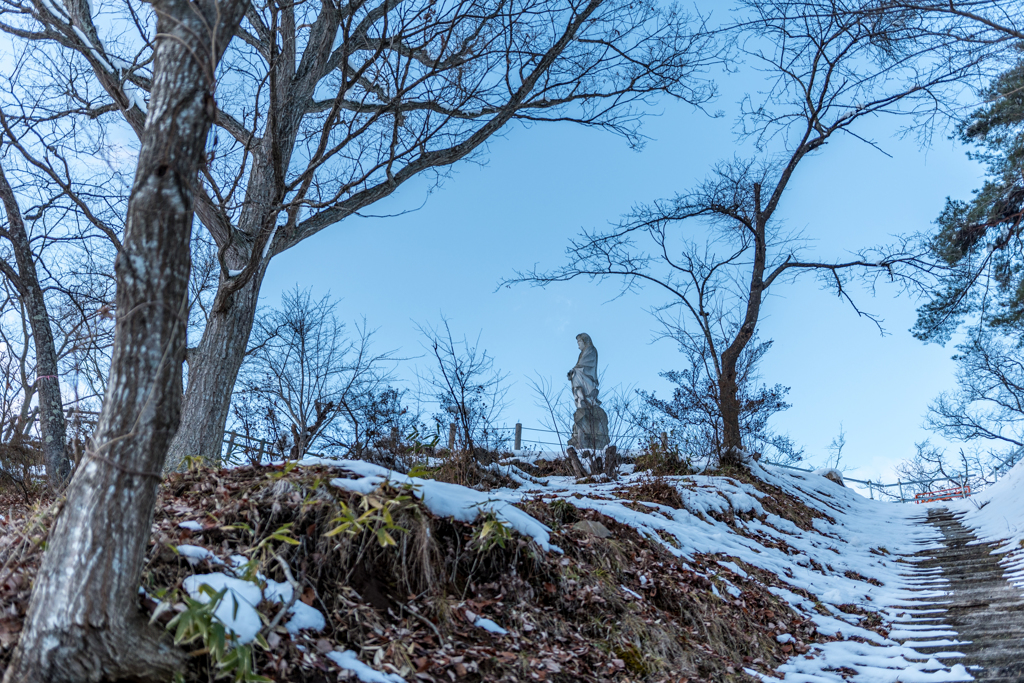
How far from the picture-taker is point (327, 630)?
8.81 feet

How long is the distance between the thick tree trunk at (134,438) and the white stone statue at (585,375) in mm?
11863

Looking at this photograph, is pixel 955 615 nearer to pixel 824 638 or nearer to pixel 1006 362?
pixel 824 638

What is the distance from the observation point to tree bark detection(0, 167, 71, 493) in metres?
5.98

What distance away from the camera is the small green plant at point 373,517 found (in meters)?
2.95

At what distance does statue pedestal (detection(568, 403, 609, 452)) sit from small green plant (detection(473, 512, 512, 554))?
9704 mm

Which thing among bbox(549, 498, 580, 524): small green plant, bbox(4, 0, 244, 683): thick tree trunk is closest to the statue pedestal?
bbox(549, 498, 580, 524): small green plant

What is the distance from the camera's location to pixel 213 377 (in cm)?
575

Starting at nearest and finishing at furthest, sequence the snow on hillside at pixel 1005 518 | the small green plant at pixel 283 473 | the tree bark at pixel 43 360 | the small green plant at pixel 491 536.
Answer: the small green plant at pixel 283 473 → the small green plant at pixel 491 536 → the tree bark at pixel 43 360 → the snow on hillside at pixel 1005 518

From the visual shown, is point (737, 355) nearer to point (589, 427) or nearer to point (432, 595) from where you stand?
point (589, 427)

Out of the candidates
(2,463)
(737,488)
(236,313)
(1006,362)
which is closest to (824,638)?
(737,488)

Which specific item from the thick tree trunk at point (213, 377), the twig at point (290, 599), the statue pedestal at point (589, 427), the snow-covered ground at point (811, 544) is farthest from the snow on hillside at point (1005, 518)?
the thick tree trunk at point (213, 377)

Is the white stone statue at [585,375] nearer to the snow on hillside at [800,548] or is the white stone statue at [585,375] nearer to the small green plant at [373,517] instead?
the snow on hillside at [800,548]

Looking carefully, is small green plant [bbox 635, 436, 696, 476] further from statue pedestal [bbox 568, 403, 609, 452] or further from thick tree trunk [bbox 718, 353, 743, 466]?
statue pedestal [bbox 568, 403, 609, 452]

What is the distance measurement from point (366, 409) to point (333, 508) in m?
5.78
